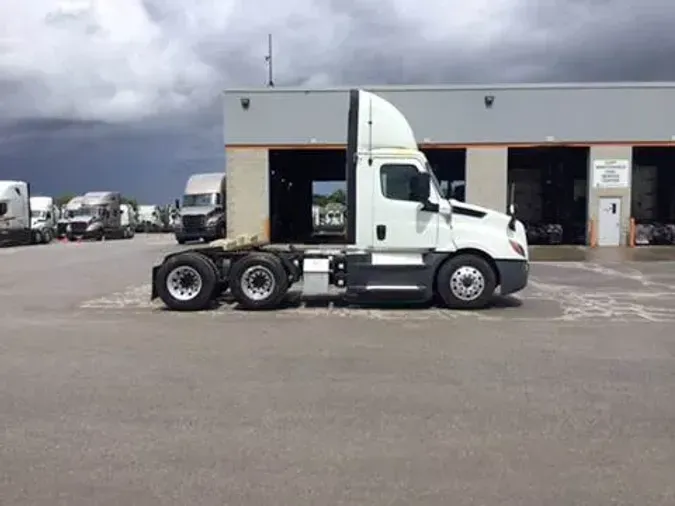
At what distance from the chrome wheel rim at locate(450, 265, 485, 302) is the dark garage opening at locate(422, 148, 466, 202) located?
21.9m

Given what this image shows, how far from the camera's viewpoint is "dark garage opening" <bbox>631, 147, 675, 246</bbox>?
133ft

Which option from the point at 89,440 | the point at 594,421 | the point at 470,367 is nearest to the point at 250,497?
the point at 89,440

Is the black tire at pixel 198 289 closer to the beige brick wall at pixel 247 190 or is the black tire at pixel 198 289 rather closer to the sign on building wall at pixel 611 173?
the beige brick wall at pixel 247 190

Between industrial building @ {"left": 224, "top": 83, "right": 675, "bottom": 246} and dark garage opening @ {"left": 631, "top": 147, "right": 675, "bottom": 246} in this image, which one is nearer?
industrial building @ {"left": 224, "top": 83, "right": 675, "bottom": 246}

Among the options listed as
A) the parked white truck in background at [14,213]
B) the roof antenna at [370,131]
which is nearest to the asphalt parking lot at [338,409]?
the roof antenna at [370,131]

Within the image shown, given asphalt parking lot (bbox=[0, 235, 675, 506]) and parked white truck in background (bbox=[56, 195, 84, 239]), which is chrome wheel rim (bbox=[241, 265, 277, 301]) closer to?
asphalt parking lot (bbox=[0, 235, 675, 506])

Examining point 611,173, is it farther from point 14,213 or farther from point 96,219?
point 96,219

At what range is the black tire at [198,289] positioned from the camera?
1324 cm

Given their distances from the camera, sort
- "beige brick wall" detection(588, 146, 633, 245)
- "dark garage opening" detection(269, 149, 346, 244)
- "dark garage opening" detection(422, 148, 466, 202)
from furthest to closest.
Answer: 1. "dark garage opening" detection(269, 149, 346, 244)
2. "dark garage opening" detection(422, 148, 466, 202)
3. "beige brick wall" detection(588, 146, 633, 245)

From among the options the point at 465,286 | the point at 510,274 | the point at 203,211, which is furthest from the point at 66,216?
the point at 510,274

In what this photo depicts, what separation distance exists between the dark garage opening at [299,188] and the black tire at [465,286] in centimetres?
2227

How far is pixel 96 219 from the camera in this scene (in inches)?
2071

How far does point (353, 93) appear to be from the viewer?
45.7 feet

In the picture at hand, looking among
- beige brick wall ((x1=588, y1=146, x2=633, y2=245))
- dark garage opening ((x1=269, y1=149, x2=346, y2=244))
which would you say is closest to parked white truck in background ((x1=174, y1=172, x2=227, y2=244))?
dark garage opening ((x1=269, y1=149, x2=346, y2=244))
